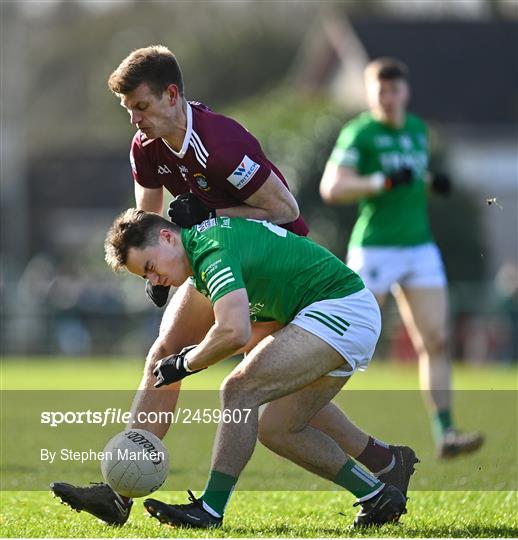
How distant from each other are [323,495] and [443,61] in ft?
133

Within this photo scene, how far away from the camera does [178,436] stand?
1166 centimetres

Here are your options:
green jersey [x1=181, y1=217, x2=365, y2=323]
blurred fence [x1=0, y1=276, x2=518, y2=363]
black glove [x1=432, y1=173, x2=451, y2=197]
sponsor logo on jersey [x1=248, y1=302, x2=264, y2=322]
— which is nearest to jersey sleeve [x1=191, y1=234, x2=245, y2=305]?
green jersey [x1=181, y1=217, x2=365, y2=323]

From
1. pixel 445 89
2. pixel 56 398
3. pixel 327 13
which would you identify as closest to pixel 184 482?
pixel 56 398

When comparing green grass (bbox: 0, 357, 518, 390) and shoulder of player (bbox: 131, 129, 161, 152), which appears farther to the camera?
green grass (bbox: 0, 357, 518, 390)

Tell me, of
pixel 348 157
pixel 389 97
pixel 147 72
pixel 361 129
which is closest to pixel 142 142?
pixel 147 72

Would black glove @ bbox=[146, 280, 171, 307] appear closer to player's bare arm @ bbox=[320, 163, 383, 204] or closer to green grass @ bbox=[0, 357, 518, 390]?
player's bare arm @ bbox=[320, 163, 383, 204]

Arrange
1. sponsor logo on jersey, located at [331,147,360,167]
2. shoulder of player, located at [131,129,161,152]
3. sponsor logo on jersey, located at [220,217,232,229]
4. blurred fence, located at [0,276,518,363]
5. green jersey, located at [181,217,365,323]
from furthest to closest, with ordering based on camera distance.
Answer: blurred fence, located at [0,276,518,363] → sponsor logo on jersey, located at [331,147,360,167] → shoulder of player, located at [131,129,161,152] → sponsor logo on jersey, located at [220,217,232,229] → green jersey, located at [181,217,365,323]

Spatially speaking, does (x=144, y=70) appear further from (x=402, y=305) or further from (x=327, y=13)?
(x=327, y=13)

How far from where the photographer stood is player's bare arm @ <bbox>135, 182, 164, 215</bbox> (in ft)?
25.0

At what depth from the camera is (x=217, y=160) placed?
698cm

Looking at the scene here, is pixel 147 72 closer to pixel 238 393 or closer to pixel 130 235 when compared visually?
pixel 130 235

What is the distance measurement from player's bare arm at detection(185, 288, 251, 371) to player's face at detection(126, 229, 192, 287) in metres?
0.36

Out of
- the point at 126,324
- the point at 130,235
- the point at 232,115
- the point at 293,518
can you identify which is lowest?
the point at 126,324

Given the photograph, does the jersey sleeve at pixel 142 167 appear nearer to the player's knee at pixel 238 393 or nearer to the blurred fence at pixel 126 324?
the player's knee at pixel 238 393
